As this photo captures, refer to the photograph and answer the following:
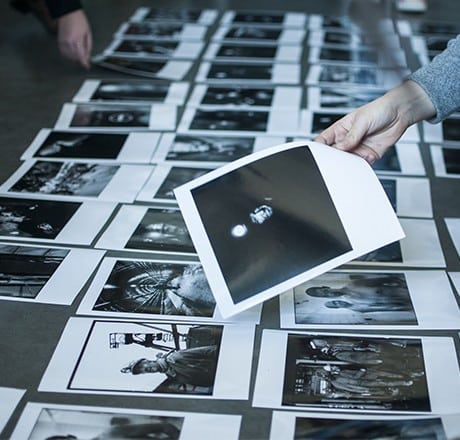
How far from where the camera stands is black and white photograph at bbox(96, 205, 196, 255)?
1.23m

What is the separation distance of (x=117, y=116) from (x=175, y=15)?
0.82 meters

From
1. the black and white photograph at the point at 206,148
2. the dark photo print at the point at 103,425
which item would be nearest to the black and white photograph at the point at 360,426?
the dark photo print at the point at 103,425

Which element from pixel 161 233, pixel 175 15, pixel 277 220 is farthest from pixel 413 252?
pixel 175 15

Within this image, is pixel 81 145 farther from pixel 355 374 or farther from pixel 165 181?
pixel 355 374

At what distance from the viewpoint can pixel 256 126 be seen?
1654mm

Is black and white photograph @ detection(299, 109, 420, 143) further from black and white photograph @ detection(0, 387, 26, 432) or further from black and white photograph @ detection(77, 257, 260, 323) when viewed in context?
black and white photograph @ detection(0, 387, 26, 432)

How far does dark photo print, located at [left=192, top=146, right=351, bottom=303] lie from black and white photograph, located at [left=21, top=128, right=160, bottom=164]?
18.3 inches

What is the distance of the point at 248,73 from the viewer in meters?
1.96

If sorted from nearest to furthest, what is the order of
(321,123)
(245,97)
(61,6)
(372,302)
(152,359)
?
(152,359)
(372,302)
(321,123)
(245,97)
(61,6)

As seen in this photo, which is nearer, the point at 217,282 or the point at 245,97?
the point at 217,282

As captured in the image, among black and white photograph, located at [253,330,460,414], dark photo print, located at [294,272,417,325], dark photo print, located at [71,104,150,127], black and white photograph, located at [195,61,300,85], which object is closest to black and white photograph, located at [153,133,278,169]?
dark photo print, located at [71,104,150,127]

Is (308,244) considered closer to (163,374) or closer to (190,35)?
(163,374)

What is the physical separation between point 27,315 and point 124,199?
350 millimetres

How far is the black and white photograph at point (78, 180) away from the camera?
1.38 metres
